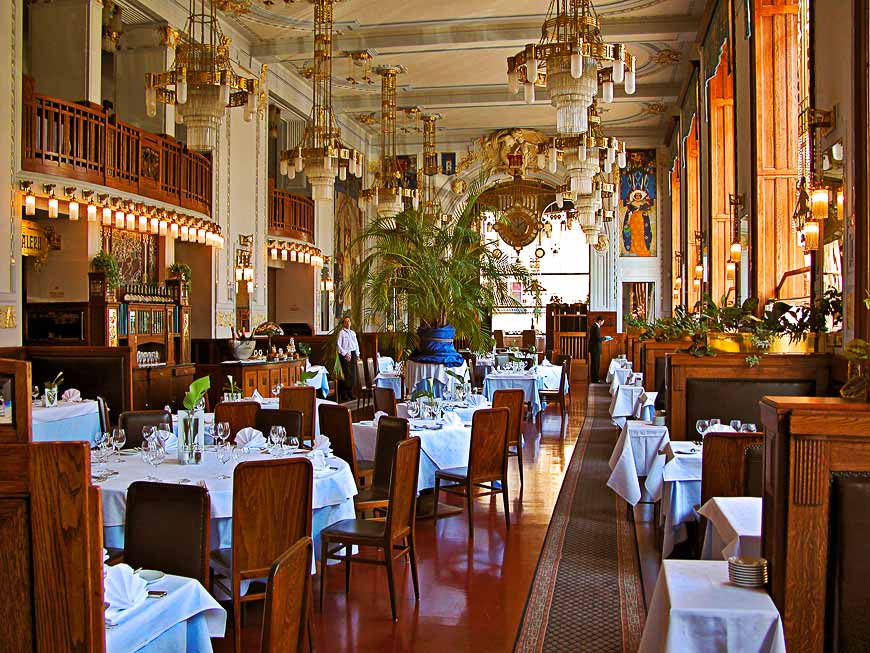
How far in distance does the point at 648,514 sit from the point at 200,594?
5.09 metres

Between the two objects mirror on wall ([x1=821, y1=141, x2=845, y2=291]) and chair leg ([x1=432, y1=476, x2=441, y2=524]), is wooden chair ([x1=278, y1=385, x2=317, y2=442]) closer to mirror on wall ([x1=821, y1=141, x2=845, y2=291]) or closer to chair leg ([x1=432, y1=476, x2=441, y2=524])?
chair leg ([x1=432, y1=476, x2=441, y2=524])

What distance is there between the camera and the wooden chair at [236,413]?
261 inches

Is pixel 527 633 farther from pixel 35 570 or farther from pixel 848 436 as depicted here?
pixel 35 570

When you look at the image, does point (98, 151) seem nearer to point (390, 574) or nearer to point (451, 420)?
point (451, 420)

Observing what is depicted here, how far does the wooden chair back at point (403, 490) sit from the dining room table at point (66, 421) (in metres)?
4.28

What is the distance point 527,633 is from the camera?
14.5 feet

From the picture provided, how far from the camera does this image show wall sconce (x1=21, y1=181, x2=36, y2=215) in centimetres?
1042

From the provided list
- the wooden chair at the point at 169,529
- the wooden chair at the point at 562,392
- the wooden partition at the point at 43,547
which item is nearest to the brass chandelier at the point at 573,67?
the wooden chair at the point at 169,529

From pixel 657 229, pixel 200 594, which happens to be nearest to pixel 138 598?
pixel 200 594

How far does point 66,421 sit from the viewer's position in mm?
8227

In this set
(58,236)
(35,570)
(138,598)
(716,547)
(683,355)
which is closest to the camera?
(35,570)

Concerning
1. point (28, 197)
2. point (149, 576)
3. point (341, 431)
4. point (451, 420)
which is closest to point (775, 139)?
point (451, 420)

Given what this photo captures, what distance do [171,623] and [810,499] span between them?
211 centimetres

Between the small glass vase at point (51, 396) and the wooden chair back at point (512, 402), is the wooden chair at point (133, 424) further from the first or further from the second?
the wooden chair back at point (512, 402)
